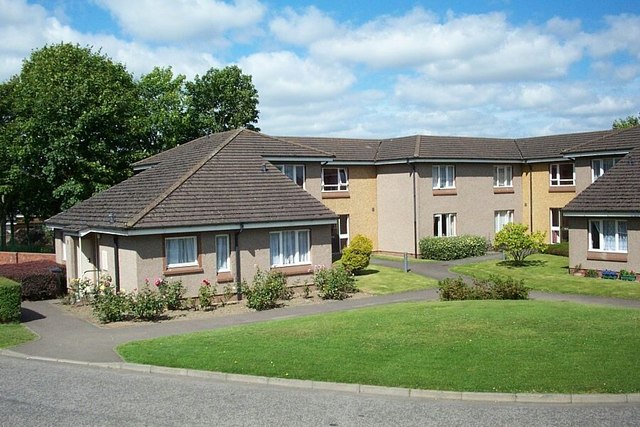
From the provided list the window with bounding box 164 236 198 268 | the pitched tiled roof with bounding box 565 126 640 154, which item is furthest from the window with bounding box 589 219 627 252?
the window with bounding box 164 236 198 268

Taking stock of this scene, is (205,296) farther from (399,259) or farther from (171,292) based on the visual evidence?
(399,259)

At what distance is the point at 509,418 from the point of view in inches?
405

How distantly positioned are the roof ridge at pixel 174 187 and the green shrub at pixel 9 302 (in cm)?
385

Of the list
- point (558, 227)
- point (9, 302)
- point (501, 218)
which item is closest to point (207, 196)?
point (9, 302)

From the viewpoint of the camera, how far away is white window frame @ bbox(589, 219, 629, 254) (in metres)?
29.2

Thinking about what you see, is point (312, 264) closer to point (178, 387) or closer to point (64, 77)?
point (178, 387)

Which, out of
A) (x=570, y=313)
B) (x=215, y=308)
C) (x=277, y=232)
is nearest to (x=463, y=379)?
(x=570, y=313)

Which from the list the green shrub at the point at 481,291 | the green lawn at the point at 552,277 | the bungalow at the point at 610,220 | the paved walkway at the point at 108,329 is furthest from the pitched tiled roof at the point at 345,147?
the green shrub at the point at 481,291

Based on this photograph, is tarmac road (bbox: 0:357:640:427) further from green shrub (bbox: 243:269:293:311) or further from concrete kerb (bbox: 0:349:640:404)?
green shrub (bbox: 243:269:293:311)

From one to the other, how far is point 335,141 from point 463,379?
30.7 metres

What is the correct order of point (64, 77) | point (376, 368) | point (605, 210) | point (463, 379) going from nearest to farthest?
point (463, 379) → point (376, 368) → point (605, 210) → point (64, 77)

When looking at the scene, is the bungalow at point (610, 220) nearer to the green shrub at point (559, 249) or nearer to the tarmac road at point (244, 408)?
the green shrub at point (559, 249)

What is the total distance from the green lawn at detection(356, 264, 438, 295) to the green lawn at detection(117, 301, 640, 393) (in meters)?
8.61

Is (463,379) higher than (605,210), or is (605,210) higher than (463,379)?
(605,210)
